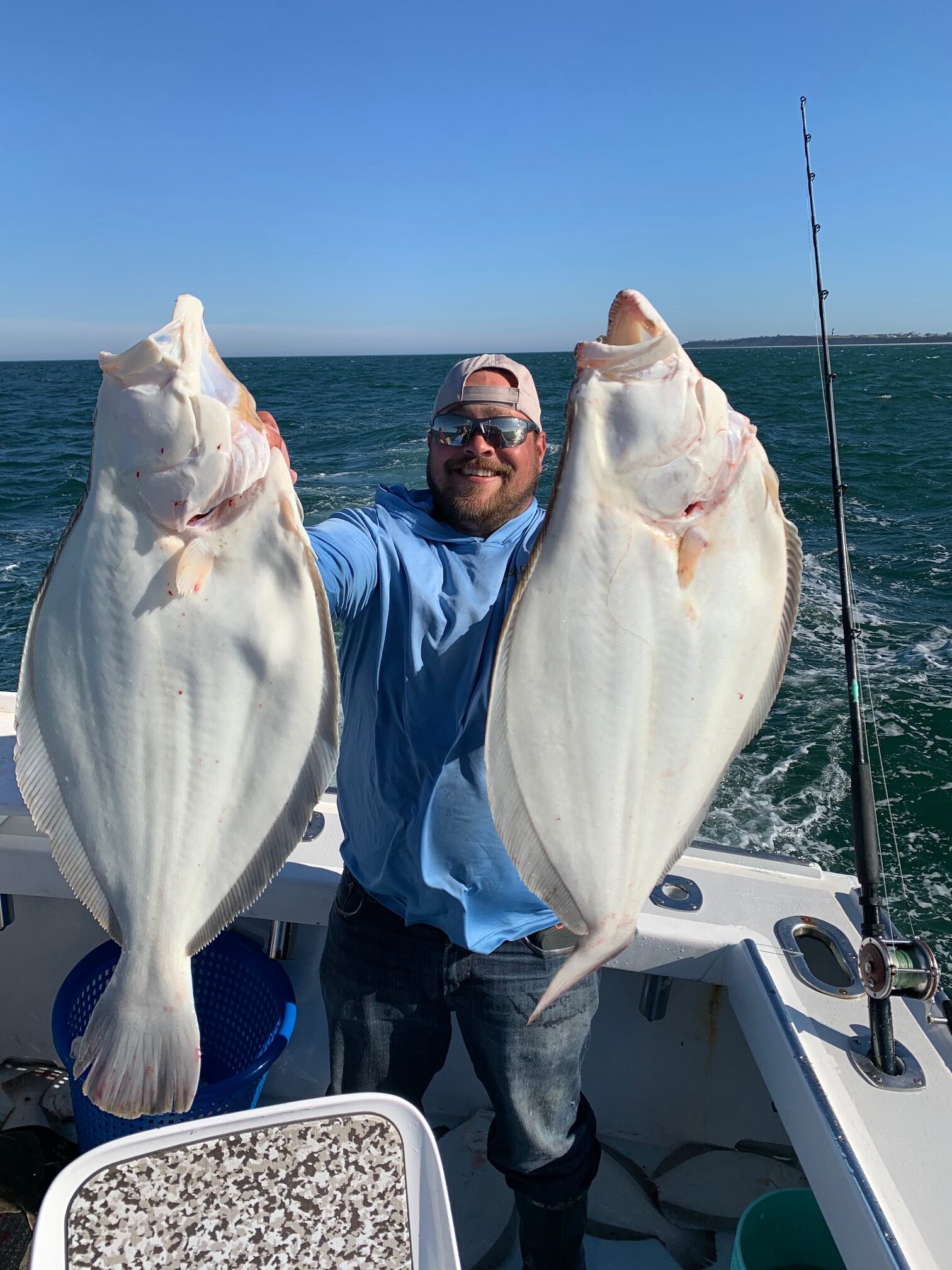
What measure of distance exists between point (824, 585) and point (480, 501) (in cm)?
866

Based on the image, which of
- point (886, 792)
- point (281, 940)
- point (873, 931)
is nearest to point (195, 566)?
point (281, 940)

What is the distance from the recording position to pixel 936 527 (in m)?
12.6

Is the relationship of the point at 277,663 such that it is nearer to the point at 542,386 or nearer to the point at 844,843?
the point at 844,843

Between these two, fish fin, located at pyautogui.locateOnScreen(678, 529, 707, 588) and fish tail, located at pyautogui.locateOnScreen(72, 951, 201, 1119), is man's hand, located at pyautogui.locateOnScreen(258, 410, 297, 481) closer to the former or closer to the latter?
fish fin, located at pyautogui.locateOnScreen(678, 529, 707, 588)

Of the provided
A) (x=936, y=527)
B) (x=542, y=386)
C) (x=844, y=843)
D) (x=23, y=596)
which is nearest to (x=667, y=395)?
(x=844, y=843)

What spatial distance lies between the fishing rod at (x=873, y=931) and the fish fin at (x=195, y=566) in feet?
5.48

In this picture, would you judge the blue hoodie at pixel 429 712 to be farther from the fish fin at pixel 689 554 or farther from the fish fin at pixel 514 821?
the fish fin at pixel 689 554

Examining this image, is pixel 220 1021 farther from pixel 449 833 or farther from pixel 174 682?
pixel 174 682

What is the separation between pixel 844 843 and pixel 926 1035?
4082 millimetres

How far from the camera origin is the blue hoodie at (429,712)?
6.23 ft

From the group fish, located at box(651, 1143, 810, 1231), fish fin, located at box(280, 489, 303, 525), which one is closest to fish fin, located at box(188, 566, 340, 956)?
fish fin, located at box(280, 489, 303, 525)

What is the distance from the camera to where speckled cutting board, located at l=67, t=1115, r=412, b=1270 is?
1.45 meters

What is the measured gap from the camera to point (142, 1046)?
1517mm

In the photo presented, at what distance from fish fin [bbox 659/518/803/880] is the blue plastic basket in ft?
4.73
